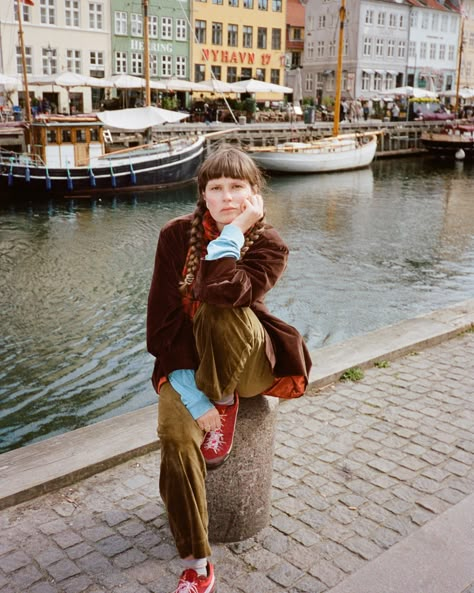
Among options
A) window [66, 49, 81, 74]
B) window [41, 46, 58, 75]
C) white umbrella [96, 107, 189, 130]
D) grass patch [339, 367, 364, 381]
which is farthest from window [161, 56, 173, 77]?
grass patch [339, 367, 364, 381]

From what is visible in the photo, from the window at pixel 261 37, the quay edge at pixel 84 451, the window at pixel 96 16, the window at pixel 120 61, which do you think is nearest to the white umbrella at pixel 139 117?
the window at pixel 120 61

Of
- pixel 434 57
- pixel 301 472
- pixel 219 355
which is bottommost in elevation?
pixel 301 472

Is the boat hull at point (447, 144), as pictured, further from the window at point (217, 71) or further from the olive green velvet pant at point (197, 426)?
the olive green velvet pant at point (197, 426)

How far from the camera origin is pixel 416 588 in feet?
9.77

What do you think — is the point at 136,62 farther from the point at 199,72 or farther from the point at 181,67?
the point at 199,72

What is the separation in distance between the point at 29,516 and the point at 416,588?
1826mm

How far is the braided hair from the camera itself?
9.69ft

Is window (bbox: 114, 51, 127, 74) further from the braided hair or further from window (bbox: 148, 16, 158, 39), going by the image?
the braided hair

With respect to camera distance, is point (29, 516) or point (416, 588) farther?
point (29, 516)

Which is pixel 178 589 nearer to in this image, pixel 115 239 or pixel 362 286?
pixel 362 286

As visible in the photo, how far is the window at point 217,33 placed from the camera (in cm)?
5228

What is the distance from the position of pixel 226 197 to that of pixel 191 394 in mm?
809

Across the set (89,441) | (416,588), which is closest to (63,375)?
(89,441)

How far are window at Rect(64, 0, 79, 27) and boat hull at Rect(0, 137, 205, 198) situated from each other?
2127 centimetres
